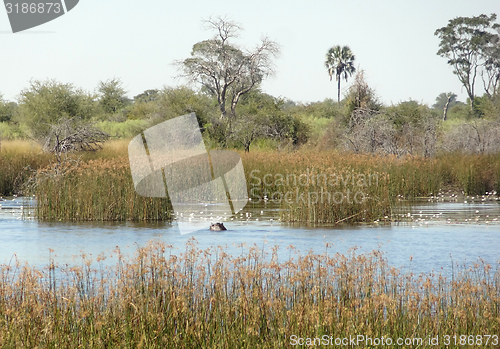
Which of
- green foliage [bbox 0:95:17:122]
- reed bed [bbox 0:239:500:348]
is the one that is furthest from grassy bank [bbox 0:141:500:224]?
green foliage [bbox 0:95:17:122]

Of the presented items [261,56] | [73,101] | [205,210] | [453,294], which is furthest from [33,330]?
[261,56]

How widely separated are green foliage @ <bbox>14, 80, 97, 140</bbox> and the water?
20.7 m

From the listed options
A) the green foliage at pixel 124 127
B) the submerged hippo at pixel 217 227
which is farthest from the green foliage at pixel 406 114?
the submerged hippo at pixel 217 227

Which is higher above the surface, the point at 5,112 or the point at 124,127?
the point at 5,112

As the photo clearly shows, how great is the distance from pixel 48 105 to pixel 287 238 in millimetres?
25937

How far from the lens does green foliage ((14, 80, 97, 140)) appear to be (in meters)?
32.1

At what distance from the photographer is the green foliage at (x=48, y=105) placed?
3209 cm

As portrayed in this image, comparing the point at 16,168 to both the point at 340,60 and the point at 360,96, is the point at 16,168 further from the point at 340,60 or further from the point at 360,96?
the point at 340,60

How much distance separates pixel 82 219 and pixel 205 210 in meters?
2.95

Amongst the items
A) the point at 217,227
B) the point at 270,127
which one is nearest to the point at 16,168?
the point at 217,227

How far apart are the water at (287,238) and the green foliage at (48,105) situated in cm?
2074

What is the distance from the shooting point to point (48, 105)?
106 ft

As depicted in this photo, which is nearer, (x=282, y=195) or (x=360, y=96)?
(x=282, y=195)

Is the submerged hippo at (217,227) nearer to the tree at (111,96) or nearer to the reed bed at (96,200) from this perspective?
the reed bed at (96,200)
